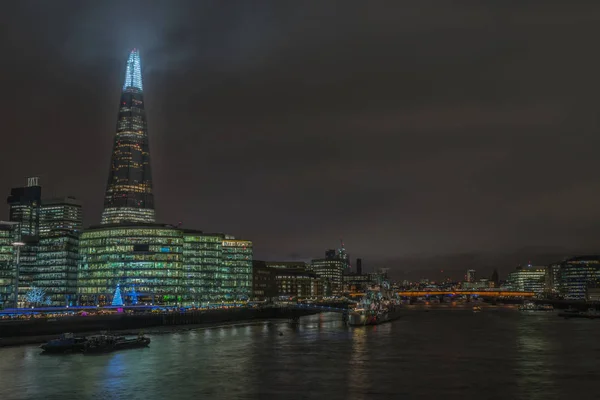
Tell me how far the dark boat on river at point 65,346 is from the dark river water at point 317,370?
2.34 meters

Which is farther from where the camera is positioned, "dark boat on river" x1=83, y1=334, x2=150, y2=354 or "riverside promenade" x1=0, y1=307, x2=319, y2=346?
"riverside promenade" x1=0, y1=307, x2=319, y2=346

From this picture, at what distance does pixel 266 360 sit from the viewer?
94.6 metres

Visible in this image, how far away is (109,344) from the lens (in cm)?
11069

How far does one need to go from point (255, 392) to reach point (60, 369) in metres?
32.2

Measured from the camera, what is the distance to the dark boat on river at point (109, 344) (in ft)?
351

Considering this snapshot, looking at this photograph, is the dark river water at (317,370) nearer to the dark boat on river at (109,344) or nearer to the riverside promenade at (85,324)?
the dark boat on river at (109,344)

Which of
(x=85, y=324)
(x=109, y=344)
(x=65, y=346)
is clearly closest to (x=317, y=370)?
(x=109, y=344)

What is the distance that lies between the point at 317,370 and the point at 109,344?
45097 millimetres

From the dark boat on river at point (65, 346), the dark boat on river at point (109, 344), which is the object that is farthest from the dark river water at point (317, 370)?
the dark boat on river at point (109, 344)

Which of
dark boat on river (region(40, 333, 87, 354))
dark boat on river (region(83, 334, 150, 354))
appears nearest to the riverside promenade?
dark boat on river (region(40, 333, 87, 354))

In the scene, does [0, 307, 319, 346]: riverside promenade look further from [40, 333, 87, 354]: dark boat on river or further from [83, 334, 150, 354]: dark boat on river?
[83, 334, 150, 354]: dark boat on river

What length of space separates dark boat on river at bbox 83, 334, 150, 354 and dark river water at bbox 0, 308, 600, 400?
3.56 m

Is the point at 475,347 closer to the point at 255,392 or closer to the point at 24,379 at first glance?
the point at 255,392

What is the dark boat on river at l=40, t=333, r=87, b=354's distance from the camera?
105188 mm
